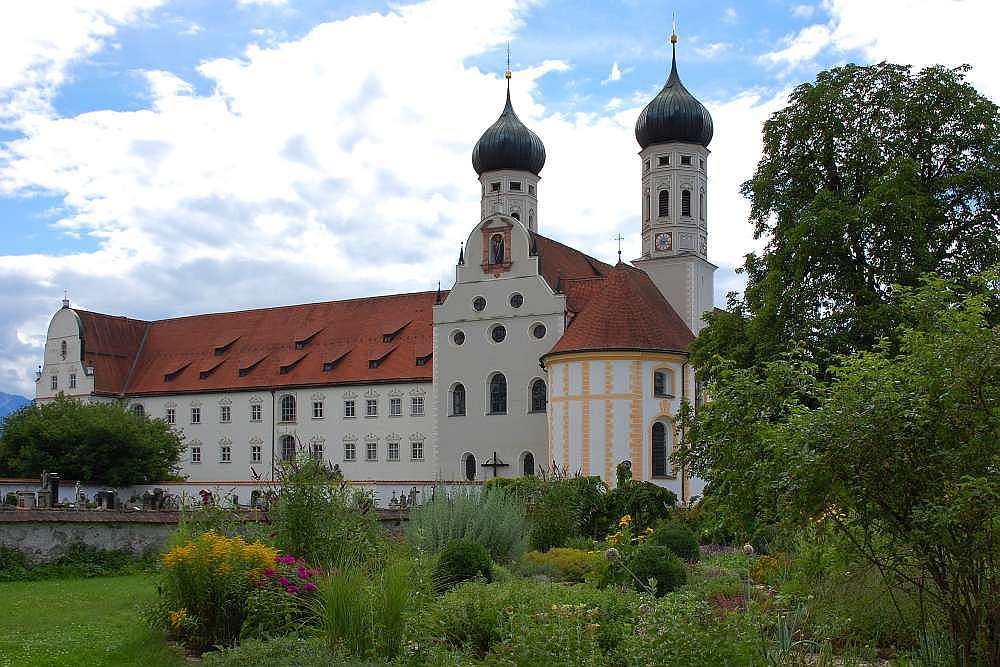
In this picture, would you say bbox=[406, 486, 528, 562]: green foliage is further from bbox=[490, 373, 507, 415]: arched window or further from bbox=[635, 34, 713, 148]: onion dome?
bbox=[635, 34, 713, 148]: onion dome

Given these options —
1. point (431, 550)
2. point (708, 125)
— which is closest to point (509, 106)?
point (708, 125)

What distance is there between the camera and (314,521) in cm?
1369

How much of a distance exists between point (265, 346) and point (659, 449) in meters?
25.7

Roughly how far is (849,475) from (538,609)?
3111mm

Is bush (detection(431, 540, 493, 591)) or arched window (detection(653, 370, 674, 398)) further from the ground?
arched window (detection(653, 370, 674, 398))

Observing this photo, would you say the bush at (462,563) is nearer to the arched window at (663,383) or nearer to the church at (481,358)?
the church at (481,358)

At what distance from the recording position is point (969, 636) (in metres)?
8.76

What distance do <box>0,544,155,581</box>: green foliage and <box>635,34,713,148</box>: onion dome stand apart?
121ft

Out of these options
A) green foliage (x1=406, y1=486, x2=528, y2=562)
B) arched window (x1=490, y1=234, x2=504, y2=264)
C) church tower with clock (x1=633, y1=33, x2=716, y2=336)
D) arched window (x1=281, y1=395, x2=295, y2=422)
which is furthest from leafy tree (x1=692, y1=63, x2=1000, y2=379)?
arched window (x1=281, y1=395, x2=295, y2=422)

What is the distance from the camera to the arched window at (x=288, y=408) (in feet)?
184

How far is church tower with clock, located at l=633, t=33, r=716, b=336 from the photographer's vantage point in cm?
5138

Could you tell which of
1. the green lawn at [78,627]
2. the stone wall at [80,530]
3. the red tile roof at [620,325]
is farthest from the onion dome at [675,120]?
the green lawn at [78,627]

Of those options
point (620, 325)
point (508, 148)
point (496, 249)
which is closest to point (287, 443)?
point (496, 249)

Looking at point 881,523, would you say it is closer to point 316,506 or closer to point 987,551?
point 987,551
